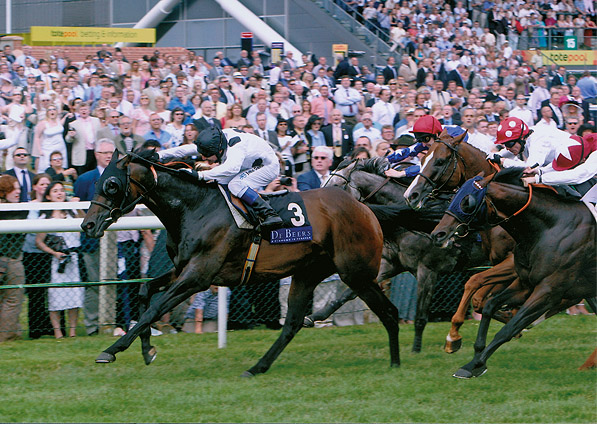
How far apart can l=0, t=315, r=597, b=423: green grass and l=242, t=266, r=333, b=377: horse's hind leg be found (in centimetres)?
11

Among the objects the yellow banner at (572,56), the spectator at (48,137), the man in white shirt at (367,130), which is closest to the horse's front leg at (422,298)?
the man in white shirt at (367,130)

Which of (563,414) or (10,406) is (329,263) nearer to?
(563,414)

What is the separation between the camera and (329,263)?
6297mm

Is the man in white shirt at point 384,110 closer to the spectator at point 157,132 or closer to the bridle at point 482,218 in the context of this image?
the spectator at point 157,132

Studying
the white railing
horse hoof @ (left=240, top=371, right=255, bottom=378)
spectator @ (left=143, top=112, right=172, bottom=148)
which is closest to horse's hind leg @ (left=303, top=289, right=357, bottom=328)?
the white railing

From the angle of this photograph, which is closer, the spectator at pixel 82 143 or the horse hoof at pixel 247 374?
the horse hoof at pixel 247 374

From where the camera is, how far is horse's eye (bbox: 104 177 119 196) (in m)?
5.63

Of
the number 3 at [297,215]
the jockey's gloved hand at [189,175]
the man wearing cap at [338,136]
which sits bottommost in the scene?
the number 3 at [297,215]

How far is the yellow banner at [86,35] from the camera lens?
22000mm

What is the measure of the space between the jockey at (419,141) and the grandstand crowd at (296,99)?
1.71 feet

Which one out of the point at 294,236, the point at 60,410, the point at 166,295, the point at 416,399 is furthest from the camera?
the point at 294,236

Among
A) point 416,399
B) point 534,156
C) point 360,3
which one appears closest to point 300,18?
point 360,3

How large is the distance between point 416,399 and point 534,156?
248 cm

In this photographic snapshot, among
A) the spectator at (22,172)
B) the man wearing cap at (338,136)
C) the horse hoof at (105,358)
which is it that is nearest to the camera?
the horse hoof at (105,358)
